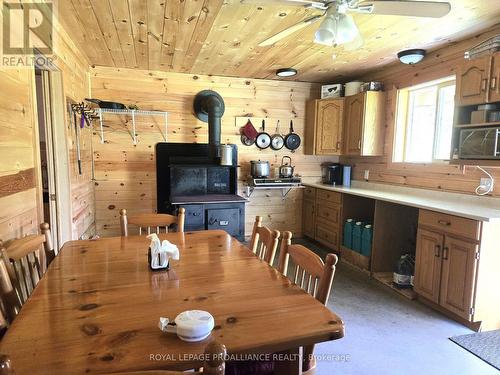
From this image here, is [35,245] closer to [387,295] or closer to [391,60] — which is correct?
[387,295]

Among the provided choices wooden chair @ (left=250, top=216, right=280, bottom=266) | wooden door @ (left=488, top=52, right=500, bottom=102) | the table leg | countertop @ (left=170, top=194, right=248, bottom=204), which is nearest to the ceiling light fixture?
wooden chair @ (left=250, top=216, right=280, bottom=266)

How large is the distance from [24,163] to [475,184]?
134 inches

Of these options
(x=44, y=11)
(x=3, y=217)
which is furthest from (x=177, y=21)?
(x=3, y=217)

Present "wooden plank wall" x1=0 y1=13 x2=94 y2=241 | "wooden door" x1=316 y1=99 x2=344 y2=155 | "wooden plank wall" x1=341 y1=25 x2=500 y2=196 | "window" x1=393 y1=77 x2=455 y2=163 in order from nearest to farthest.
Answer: "wooden plank wall" x1=0 y1=13 x2=94 y2=241 → "wooden plank wall" x1=341 y1=25 x2=500 y2=196 → "window" x1=393 y1=77 x2=455 y2=163 → "wooden door" x1=316 y1=99 x2=344 y2=155

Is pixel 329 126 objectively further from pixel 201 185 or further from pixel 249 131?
pixel 201 185

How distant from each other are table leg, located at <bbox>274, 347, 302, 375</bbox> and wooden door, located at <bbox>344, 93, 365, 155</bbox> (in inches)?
127

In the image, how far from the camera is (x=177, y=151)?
13.4 feet

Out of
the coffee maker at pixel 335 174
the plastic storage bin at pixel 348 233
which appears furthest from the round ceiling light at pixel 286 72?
the plastic storage bin at pixel 348 233

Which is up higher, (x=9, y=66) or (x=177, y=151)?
(x=9, y=66)

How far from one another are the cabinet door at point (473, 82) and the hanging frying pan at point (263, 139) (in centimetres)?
234

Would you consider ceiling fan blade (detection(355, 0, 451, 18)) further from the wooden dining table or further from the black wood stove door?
the black wood stove door

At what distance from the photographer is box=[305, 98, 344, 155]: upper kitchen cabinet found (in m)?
4.18

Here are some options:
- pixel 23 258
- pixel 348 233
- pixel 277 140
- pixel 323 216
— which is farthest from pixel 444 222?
pixel 23 258

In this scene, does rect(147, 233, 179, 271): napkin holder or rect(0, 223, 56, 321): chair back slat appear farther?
rect(147, 233, 179, 271): napkin holder
